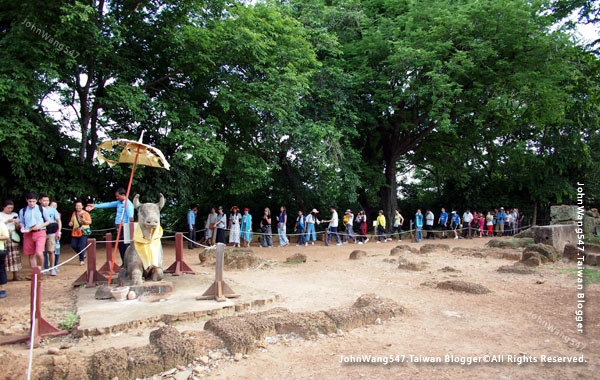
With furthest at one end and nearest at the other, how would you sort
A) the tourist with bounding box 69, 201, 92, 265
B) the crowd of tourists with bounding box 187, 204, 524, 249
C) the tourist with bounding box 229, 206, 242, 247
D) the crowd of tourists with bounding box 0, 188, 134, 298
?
the crowd of tourists with bounding box 187, 204, 524, 249 → the tourist with bounding box 229, 206, 242, 247 → the tourist with bounding box 69, 201, 92, 265 → the crowd of tourists with bounding box 0, 188, 134, 298

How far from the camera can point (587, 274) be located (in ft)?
27.5

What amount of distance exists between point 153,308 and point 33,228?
367 cm

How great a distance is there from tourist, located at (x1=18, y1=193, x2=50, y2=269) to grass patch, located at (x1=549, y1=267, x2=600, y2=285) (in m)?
10.8

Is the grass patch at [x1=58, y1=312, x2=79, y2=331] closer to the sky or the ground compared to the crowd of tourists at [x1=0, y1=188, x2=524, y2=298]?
closer to the ground

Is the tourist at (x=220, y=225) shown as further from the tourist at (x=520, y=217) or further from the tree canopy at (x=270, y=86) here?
the tourist at (x=520, y=217)

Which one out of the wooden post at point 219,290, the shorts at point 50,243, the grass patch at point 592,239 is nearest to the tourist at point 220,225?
the shorts at point 50,243

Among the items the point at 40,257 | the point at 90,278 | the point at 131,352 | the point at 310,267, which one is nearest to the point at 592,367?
the point at 131,352

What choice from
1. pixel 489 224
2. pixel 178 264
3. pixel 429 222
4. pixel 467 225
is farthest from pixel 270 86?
pixel 489 224

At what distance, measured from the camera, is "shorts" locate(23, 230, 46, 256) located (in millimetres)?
7320

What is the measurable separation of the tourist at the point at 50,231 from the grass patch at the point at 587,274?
35.9ft

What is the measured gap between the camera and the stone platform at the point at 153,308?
4.75 meters

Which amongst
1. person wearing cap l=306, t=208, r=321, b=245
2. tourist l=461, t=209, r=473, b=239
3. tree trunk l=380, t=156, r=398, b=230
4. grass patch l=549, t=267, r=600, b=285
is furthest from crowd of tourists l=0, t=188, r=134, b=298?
tourist l=461, t=209, r=473, b=239

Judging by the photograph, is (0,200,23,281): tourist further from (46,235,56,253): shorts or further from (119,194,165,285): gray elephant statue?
(119,194,165,285): gray elephant statue

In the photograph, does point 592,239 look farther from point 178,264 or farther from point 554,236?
point 178,264
